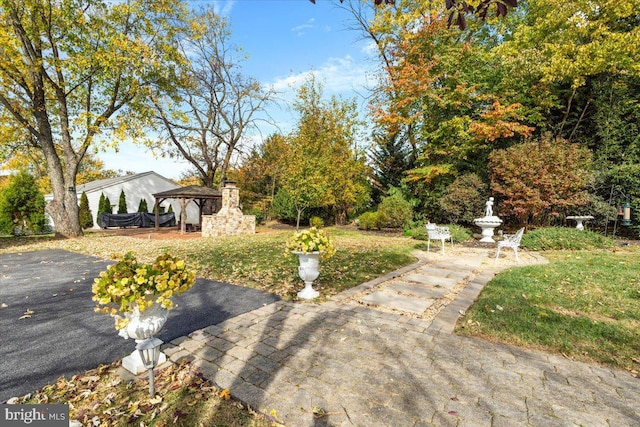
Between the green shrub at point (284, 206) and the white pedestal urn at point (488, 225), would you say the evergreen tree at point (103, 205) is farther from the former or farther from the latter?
the white pedestal urn at point (488, 225)

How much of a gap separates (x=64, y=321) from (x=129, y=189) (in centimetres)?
2313

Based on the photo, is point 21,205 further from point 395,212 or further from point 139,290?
point 395,212

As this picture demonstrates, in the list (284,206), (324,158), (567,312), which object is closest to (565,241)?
(567,312)

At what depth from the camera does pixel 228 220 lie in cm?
1418

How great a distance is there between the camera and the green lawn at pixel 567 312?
281 cm

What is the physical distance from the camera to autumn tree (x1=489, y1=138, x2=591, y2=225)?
1005 centimetres

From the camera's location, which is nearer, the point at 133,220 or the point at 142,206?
the point at 133,220

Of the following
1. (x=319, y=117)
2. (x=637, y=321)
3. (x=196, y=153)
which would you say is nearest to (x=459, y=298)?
(x=637, y=321)

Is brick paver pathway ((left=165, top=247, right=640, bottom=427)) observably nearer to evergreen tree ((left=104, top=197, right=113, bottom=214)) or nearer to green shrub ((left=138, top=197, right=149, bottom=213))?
evergreen tree ((left=104, top=197, right=113, bottom=214))

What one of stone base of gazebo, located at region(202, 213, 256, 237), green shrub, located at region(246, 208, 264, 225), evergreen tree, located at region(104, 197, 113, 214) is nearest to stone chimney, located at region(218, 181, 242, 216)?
stone base of gazebo, located at region(202, 213, 256, 237)

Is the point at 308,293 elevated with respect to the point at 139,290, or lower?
lower

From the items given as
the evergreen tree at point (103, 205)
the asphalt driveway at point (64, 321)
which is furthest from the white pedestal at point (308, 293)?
the evergreen tree at point (103, 205)

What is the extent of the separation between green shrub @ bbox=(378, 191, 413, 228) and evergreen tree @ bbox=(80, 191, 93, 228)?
1935cm

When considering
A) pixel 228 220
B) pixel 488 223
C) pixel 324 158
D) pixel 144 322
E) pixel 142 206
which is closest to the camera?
pixel 144 322
